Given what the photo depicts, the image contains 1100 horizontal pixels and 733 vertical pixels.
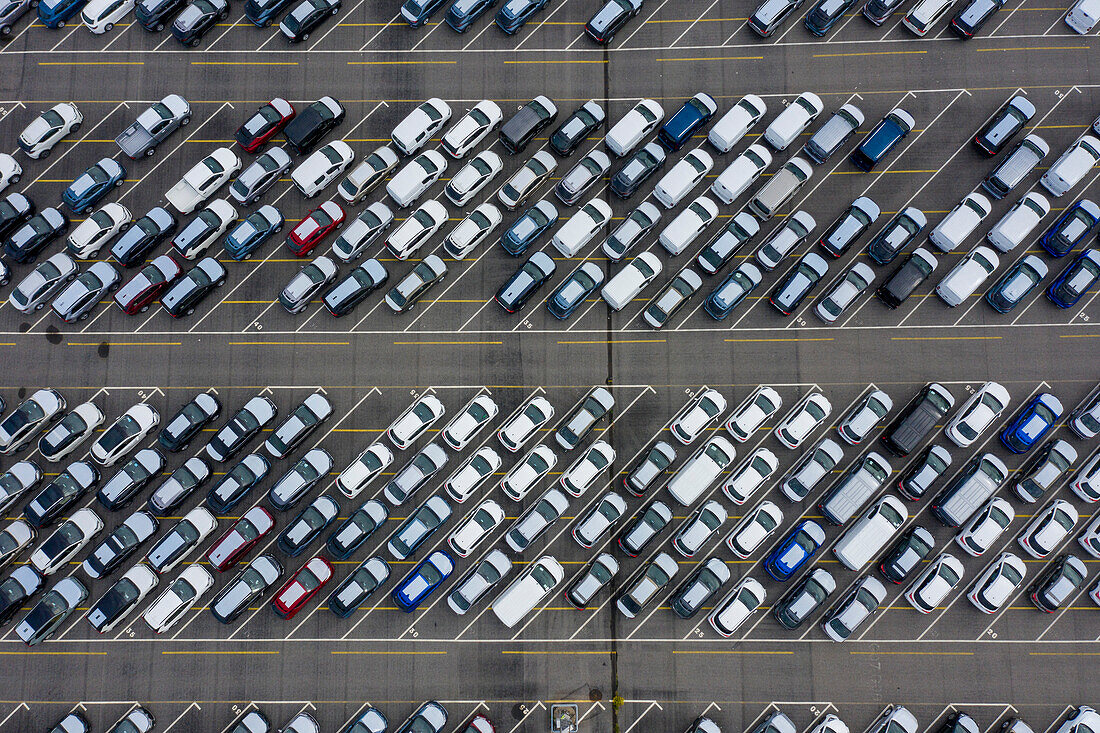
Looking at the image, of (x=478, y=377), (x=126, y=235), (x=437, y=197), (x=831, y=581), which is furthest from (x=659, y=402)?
(x=126, y=235)

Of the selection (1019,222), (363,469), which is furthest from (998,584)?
(363,469)

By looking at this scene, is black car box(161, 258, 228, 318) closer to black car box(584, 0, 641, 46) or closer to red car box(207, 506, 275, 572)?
red car box(207, 506, 275, 572)

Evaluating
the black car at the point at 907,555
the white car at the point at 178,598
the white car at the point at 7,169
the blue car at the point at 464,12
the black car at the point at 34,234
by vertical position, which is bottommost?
the white car at the point at 178,598

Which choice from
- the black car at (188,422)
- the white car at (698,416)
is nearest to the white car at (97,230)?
the black car at (188,422)

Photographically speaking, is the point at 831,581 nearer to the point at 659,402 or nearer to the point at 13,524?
the point at 659,402

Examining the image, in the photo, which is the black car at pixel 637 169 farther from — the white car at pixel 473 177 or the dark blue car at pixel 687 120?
the white car at pixel 473 177
